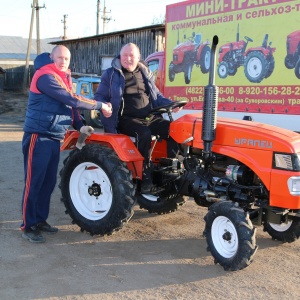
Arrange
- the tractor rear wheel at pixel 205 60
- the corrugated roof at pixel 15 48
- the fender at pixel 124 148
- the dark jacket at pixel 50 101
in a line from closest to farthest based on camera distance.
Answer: the dark jacket at pixel 50 101 < the fender at pixel 124 148 < the tractor rear wheel at pixel 205 60 < the corrugated roof at pixel 15 48

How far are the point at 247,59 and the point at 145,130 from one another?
12.0 feet

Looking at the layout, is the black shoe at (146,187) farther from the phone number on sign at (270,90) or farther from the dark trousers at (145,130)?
the phone number on sign at (270,90)

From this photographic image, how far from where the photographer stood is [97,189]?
4809 millimetres

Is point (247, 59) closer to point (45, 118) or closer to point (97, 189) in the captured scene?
point (97, 189)

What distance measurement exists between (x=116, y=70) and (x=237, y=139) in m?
1.52

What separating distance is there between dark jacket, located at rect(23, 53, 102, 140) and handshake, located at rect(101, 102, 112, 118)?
0.05 meters

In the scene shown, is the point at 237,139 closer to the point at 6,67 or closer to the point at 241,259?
the point at 241,259

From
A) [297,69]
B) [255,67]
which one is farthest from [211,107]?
[255,67]

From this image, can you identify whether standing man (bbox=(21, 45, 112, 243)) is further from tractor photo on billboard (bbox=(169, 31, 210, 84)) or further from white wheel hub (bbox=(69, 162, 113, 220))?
tractor photo on billboard (bbox=(169, 31, 210, 84))

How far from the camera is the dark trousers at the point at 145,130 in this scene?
4691 millimetres

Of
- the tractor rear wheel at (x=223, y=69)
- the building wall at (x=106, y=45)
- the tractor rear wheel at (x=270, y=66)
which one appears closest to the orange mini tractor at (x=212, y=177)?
the tractor rear wheel at (x=270, y=66)

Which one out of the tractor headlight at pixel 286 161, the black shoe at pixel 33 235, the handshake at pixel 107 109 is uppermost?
the handshake at pixel 107 109

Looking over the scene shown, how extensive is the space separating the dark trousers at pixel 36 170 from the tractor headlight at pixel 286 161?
221 centimetres

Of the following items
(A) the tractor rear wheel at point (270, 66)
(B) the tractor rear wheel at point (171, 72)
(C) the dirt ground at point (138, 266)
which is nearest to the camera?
(C) the dirt ground at point (138, 266)
